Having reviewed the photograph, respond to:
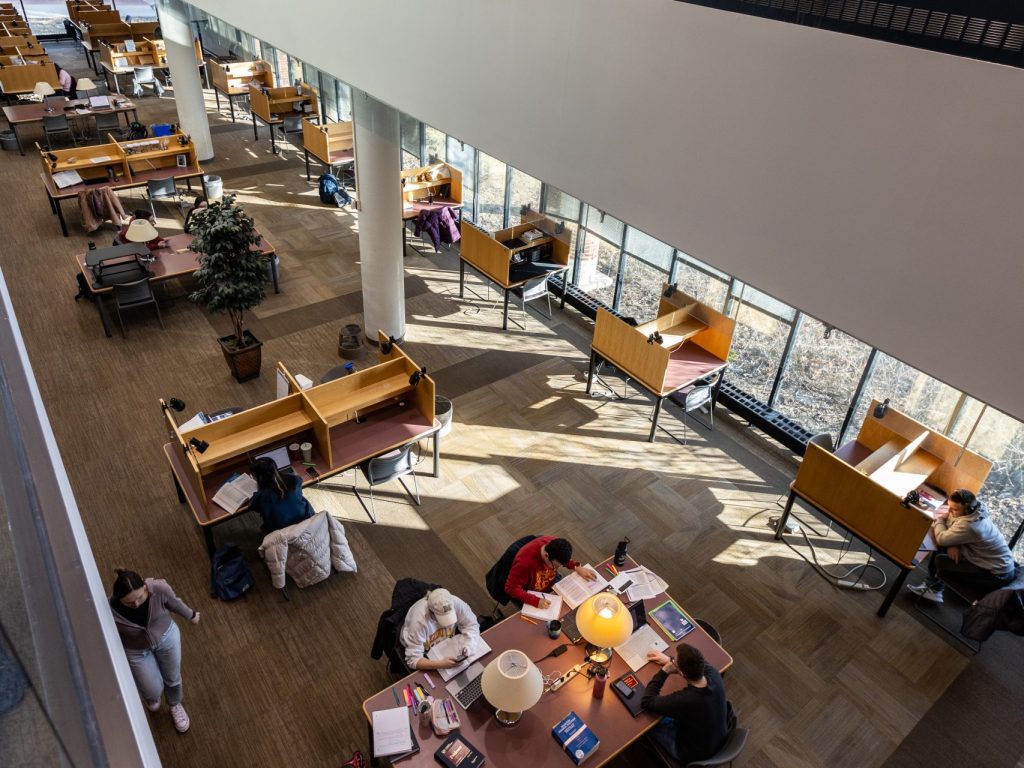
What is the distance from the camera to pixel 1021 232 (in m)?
2.47

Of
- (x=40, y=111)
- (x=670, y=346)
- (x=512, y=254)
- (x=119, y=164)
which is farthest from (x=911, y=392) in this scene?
(x=40, y=111)

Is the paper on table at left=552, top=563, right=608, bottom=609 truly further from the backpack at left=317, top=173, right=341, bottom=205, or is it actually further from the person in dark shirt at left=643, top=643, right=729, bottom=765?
the backpack at left=317, top=173, right=341, bottom=205

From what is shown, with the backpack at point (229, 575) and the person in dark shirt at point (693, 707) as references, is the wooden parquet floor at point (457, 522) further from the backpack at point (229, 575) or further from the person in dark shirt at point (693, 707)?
the person in dark shirt at point (693, 707)

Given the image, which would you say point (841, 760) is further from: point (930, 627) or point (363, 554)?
point (363, 554)

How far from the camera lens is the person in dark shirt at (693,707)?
12.9ft

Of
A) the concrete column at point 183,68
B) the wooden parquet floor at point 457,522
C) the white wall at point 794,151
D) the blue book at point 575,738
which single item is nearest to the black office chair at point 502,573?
the wooden parquet floor at point 457,522

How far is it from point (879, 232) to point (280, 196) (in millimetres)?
11021

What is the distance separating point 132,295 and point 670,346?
6226mm

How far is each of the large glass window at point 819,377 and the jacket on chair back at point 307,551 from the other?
15.6 feet

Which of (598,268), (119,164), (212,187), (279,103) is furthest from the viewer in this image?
(279,103)

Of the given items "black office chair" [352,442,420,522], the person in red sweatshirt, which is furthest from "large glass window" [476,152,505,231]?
the person in red sweatshirt

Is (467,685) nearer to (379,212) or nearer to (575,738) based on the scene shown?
(575,738)

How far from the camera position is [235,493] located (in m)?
5.47

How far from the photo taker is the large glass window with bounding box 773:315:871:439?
687 cm
